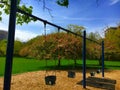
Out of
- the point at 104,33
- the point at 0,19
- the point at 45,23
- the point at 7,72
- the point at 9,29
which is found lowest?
the point at 7,72

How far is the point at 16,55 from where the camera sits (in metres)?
47.7

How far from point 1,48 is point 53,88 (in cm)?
3890

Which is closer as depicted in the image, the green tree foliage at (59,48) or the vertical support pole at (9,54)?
the vertical support pole at (9,54)

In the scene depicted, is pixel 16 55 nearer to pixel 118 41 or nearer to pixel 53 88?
pixel 118 41

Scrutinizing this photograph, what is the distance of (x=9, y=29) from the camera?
4.19 meters

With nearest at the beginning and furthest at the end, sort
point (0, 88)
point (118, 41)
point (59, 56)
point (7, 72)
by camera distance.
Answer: point (7, 72)
point (0, 88)
point (59, 56)
point (118, 41)

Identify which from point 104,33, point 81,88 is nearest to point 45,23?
point 81,88

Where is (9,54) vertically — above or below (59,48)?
below

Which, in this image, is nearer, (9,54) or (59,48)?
(9,54)

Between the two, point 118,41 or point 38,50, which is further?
point 118,41

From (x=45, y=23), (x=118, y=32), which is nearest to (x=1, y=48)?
(x=118, y=32)

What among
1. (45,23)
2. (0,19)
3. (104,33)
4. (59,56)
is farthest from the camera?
(104,33)

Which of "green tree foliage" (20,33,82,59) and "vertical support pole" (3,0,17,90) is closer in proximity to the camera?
"vertical support pole" (3,0,17,90)

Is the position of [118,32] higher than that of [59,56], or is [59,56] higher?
[118,32]
